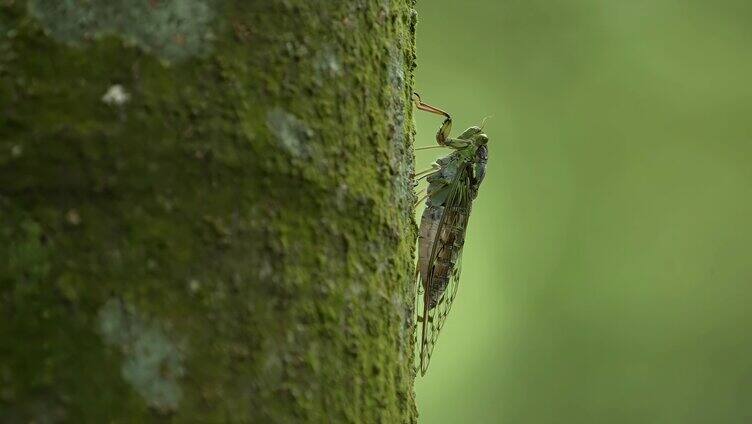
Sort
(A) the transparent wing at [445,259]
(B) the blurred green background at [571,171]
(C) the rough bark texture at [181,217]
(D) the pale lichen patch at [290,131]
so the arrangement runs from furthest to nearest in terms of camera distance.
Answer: (B) the blurred green background at [571,171] → (A) the transparent wing at [445,259] → (D) the pale lichen patch at [290,131] → (C) the rough bark texture at [181,217]

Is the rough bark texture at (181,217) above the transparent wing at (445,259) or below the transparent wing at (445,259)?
above

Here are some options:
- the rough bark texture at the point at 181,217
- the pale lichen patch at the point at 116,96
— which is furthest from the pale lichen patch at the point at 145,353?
the pale lichen patch at the point at 116,96

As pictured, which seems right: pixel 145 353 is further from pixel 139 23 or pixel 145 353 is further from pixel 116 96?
pixel 139 23

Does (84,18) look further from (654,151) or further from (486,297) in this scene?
(654,151)

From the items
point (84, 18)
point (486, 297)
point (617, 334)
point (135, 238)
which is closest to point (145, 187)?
point (135, 238)

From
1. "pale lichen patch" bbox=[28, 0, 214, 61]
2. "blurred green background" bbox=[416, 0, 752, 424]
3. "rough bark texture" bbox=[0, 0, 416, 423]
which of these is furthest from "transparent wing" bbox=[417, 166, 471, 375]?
"blurred green background" bbox=[416, 0, 752, 424]

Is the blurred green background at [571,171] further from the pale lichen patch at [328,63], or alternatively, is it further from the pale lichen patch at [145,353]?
the pale lichen patch at [145,353]
